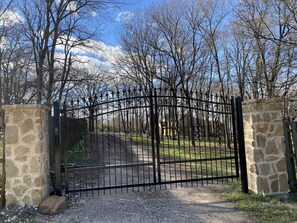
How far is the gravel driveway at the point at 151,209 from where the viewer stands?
393 cm

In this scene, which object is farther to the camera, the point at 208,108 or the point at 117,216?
the point at 208,108

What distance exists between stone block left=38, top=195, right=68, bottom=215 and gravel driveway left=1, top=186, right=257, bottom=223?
3.3 inches

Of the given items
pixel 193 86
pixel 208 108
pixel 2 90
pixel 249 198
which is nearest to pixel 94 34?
pixel 2 90

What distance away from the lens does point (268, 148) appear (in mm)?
4836

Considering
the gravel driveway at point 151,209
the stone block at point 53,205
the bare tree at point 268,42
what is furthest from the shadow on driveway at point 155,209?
the bare tree at point 268,42

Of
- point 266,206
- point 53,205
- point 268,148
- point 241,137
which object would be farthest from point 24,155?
point 268,148

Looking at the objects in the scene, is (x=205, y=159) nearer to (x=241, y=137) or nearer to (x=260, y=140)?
(x=241, y=137)

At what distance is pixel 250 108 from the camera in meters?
4.96

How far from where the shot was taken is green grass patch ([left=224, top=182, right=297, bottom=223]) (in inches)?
151

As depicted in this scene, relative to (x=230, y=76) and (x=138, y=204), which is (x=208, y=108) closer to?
(x=138, y=204)

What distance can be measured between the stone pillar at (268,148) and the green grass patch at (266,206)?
0.21m

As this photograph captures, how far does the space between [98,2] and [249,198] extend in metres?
11.3

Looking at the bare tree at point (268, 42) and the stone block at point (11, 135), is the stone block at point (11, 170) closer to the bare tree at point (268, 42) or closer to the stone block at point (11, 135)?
the stone block at point (11, 135)

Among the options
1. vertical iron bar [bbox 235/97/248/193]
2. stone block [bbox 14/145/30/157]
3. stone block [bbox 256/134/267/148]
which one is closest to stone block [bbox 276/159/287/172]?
stone block [bbox 256/134/267/148]
